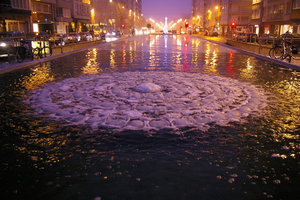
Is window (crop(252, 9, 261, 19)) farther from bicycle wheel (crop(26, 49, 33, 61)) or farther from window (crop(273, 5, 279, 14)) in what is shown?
bicycle wheel (crop(26, 49, 33, 61))

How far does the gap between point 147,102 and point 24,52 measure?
42.9 feet

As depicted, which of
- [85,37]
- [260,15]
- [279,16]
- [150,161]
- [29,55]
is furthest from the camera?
[260,15]

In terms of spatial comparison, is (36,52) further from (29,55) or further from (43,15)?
(43,15)

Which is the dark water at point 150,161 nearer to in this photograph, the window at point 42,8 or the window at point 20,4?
the window at point 20,4

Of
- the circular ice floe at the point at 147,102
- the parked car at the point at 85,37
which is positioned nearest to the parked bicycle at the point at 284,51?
the circular ice floe at the point at 147,102

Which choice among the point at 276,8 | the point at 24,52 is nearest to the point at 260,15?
the point at 276,8

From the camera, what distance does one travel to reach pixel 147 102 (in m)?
7.33

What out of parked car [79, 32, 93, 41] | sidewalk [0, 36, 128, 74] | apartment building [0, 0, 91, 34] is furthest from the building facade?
apartment building [0, 0, 91, 34]

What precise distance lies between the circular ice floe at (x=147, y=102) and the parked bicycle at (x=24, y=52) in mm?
8340

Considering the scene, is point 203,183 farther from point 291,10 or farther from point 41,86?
point 291,10

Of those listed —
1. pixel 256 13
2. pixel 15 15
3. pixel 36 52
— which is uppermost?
pixel 256 13

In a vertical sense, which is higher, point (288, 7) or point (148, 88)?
point (288, 7)

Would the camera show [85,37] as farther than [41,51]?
Yes

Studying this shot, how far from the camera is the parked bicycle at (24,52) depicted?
1695 centimetres
